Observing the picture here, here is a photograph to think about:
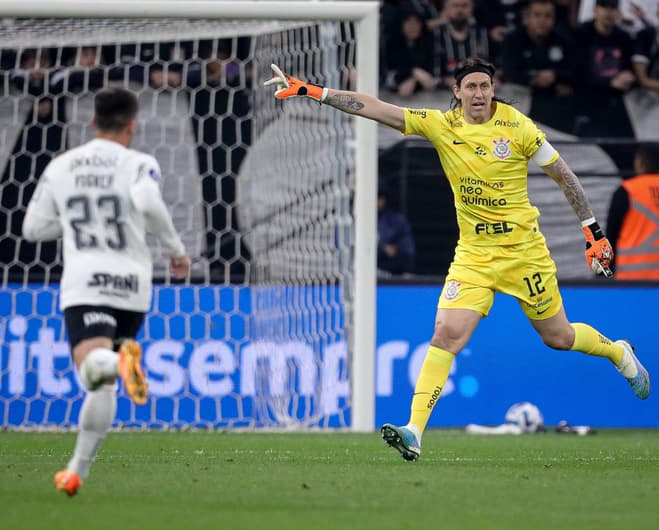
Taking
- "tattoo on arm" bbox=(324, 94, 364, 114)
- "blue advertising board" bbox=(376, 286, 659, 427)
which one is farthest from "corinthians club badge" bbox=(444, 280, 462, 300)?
"blue advertising board" bbox=(376, 286, 659, 427)

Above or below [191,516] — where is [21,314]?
above

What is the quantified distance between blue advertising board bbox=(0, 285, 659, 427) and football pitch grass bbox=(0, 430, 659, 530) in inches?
78.2

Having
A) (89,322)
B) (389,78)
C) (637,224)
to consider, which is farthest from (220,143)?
(89,322)

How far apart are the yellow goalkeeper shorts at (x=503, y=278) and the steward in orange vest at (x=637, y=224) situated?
4758 millimetres

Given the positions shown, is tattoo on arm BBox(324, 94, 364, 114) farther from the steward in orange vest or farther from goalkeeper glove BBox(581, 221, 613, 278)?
the steward in orange vest

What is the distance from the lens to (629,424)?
1230 cm

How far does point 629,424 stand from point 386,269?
2726 millimetres

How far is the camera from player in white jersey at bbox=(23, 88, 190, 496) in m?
5.78

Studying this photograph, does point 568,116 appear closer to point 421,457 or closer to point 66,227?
point 421,457

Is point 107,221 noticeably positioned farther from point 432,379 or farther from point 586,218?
point 586,218

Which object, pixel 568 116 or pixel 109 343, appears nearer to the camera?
pixel 109 343

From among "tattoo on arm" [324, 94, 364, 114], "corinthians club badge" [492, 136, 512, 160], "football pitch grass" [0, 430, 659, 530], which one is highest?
"tattoo on arm" [324, 94, 364, 114]

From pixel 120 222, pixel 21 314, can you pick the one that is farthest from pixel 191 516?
pixel 21 314

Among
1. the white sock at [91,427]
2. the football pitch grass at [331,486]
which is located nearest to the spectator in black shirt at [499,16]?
the football pitch grass at [331,486]
